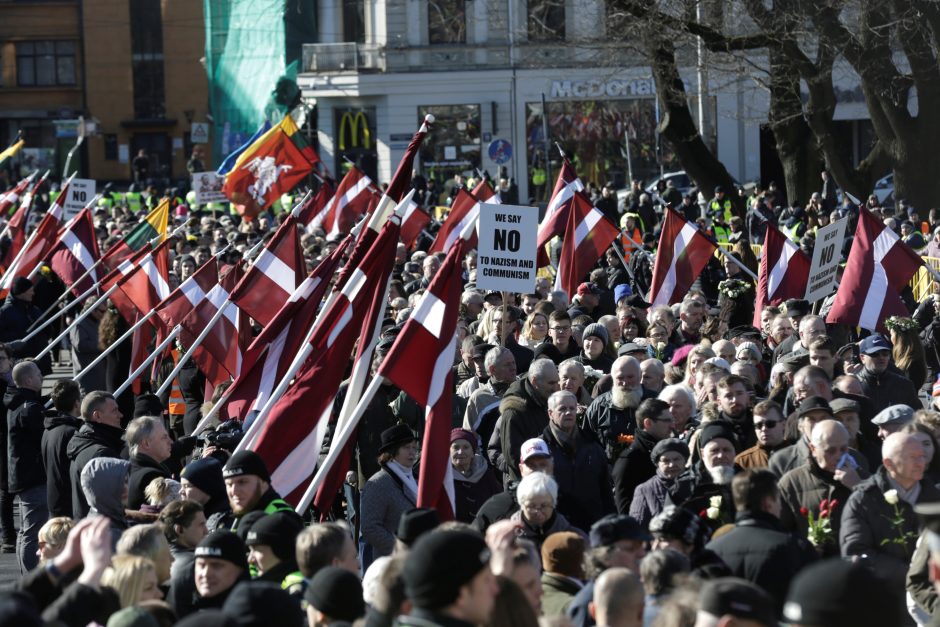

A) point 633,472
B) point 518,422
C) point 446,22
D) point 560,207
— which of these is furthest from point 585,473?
point 446,22

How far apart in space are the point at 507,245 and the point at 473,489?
4133 mm

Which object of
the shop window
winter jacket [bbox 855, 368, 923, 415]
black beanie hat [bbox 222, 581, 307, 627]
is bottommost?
the shop window

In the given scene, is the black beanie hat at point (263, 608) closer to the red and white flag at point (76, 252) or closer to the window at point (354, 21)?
the red and white flag at point (76, 252)

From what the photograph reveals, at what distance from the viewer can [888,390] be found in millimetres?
10594

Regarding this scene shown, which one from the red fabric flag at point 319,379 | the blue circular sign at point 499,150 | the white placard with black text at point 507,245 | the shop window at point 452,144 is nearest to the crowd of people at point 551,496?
the red fabric flag at point 319,379

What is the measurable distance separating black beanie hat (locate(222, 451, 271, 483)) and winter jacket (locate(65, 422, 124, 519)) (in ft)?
6.41

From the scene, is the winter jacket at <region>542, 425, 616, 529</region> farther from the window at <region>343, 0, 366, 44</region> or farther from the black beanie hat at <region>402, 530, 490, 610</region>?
the window at <region>343, 0, 366, 44</region>

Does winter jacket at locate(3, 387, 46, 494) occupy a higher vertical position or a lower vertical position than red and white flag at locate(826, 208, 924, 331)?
lower

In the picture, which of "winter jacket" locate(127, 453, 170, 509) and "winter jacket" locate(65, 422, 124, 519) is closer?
"winter jacket" locate(127, 453, 170, 509)

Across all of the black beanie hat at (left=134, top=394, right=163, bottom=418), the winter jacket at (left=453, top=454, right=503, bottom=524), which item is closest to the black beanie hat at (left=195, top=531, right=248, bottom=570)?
the winter jacket at (left=453, top=454, right=503, bottom=524)

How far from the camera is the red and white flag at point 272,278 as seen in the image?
11828 mm

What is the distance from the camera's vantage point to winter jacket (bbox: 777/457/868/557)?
766 centimetres

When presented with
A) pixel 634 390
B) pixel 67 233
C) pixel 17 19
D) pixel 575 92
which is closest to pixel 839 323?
pixel 634 390

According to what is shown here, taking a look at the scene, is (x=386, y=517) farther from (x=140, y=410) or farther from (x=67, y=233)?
(x=67, y=233)
